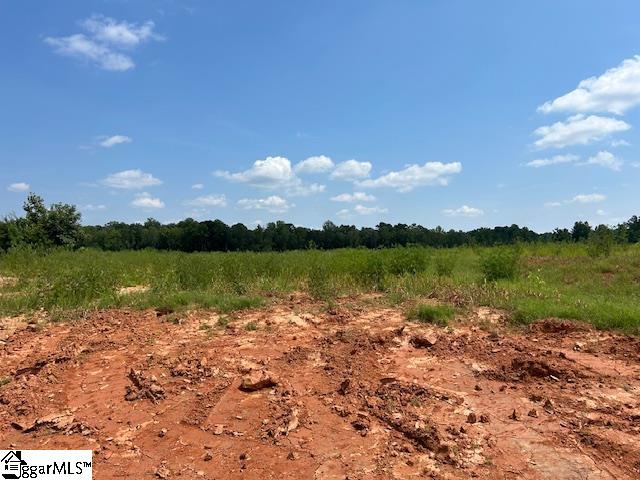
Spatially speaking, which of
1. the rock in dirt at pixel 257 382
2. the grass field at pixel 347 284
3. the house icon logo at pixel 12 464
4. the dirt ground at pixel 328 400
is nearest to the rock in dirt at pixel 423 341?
the dirt ground at pixel 328 400

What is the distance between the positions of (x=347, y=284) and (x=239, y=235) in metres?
32.1

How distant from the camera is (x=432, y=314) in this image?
6867 mm

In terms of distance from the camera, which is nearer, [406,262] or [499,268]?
[499,268]

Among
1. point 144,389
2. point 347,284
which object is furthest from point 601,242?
point 144,389

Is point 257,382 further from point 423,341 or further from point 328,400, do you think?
point 423,341

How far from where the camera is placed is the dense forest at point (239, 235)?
88.0ft

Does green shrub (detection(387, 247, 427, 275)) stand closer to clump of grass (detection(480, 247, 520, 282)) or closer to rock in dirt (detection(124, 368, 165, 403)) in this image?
clump of grass (detection(480, 247, 520, 282))

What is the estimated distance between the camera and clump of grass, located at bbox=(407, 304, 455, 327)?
6.71m

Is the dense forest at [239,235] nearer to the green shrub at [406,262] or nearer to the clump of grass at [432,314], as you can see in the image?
the green shrub at [406,262]

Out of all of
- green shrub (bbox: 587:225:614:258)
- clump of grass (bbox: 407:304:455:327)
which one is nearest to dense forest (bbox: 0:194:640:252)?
green shrub (bbox: 587:225:614:258)

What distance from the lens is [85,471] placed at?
10.8ft

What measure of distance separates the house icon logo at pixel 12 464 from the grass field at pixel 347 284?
158 inches

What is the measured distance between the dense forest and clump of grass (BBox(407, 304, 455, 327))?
2225 cm

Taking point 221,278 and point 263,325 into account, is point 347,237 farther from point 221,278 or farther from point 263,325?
point 263,325
